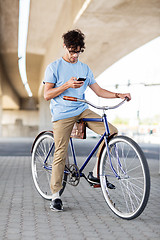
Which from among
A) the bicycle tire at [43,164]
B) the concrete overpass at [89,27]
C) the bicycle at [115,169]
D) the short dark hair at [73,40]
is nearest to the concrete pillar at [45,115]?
the concrete overpass at [89,27]

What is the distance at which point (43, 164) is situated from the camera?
16.1 ft

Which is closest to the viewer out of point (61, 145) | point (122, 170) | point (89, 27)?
point (122, 170)

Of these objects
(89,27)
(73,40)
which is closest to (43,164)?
(73,40)

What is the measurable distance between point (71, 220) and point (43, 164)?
4.05 feet

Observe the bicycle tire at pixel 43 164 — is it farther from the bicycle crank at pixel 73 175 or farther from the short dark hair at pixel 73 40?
the short dark hair at pixel 73 40

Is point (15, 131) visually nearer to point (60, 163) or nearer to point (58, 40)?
point (58, 40)

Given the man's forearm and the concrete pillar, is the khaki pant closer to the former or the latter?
the man's forearm

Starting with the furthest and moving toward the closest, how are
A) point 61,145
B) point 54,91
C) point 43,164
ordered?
point 43,164, point 61,145, point 54,91

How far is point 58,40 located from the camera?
571 inches

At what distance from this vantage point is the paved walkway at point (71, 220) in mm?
3303

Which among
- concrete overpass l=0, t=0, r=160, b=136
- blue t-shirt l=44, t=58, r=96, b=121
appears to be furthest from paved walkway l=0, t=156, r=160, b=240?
concrete overpass l=0, t=0, r=160, b=136

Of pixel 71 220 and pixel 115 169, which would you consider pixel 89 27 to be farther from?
pixel 71 220

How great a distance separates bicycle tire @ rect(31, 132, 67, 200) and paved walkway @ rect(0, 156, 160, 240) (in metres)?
0.13

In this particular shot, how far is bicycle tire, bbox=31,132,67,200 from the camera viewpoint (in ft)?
15.7
